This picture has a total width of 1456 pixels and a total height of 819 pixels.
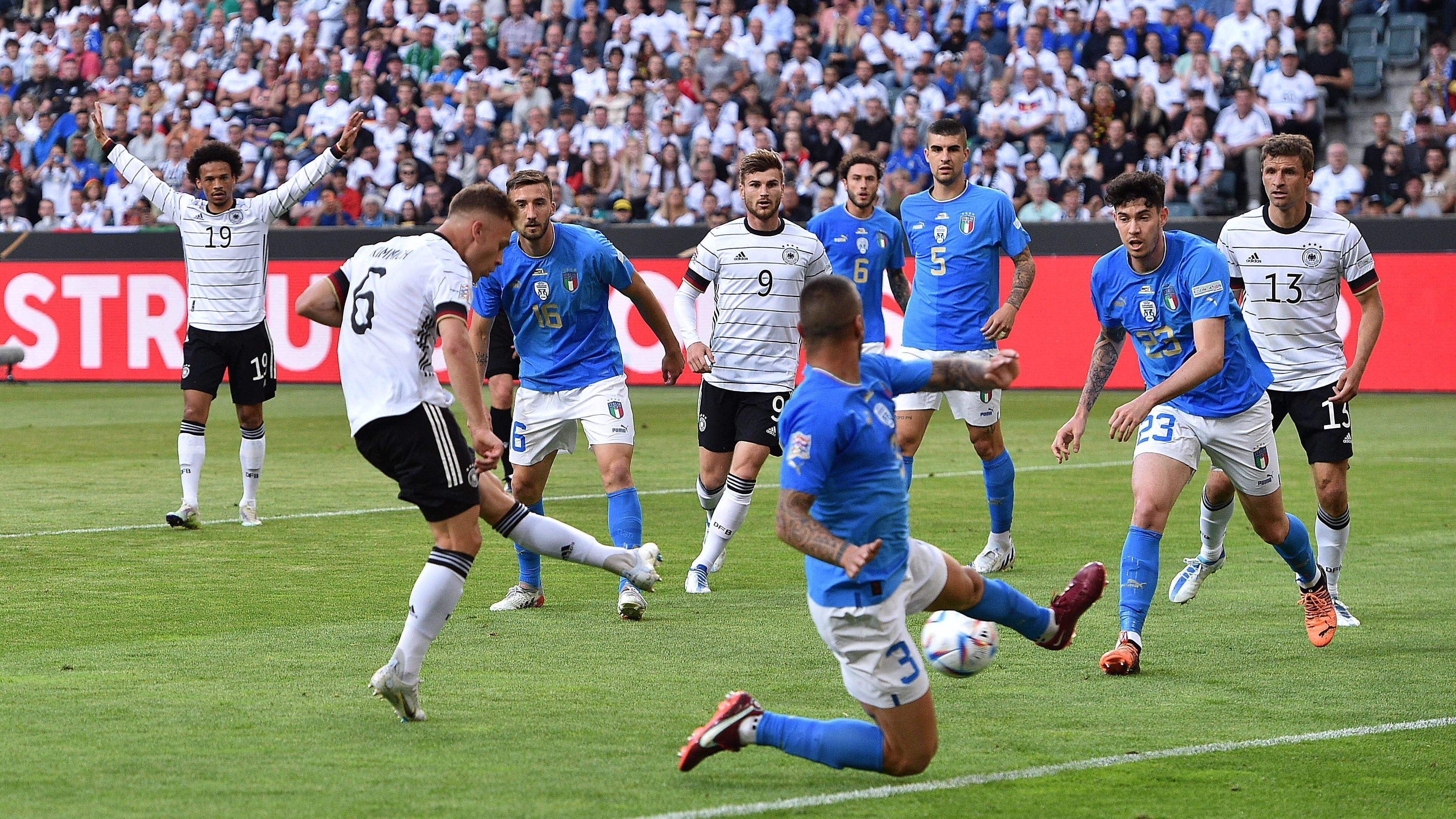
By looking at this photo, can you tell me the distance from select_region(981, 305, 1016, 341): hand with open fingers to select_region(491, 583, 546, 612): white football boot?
3.03 meters

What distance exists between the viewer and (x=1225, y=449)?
7.43m

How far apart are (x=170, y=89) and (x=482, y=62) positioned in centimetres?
578

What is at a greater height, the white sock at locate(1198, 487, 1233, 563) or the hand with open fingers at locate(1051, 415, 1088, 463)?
the hand with open fingers at locate(1051, 415, 1088, 463)

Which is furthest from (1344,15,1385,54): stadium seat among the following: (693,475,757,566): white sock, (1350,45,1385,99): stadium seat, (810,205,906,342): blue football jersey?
(693,475,757,566): white sock

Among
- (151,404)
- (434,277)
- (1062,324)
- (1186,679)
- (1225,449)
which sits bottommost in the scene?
(151,404)

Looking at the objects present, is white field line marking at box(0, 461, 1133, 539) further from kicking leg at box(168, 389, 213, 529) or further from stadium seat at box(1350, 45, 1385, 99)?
stadium seat at box(1350, 45, 1385, 99)

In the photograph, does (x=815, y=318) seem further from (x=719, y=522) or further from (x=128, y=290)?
(x=128, y=290)

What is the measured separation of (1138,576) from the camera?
7090 millimetres

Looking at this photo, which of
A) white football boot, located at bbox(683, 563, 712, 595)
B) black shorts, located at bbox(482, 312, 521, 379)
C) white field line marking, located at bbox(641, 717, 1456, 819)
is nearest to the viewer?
white field line marking, located at bbox(641, 717, 1456, 819)

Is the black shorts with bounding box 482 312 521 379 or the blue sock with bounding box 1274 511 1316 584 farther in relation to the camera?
the black shorts with bounding box 482 312 521 379

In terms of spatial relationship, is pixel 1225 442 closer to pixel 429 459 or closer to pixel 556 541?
pixel 556 541

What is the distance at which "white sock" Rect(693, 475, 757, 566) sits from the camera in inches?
360

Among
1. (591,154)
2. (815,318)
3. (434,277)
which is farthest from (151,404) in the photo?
(815,318)

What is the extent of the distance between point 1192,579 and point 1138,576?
1.67m
